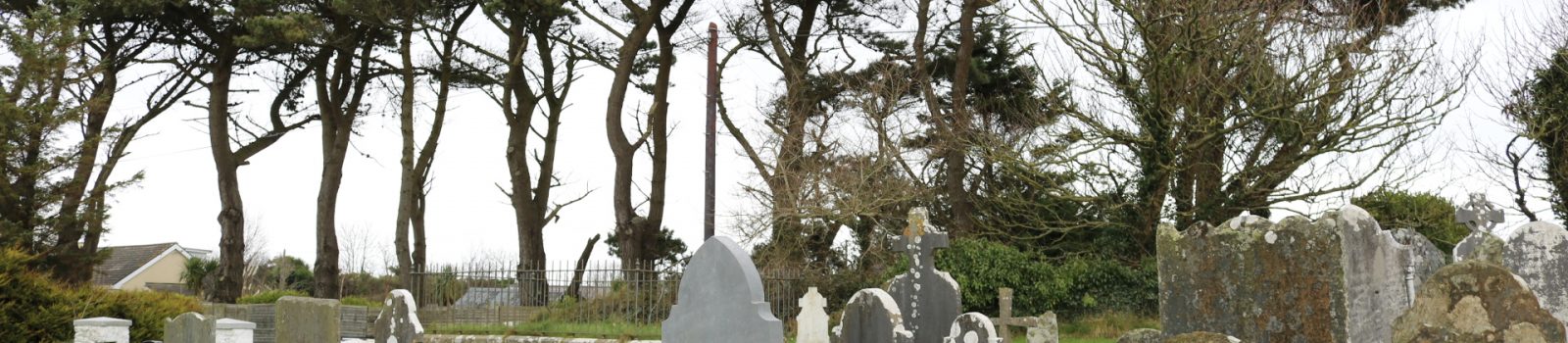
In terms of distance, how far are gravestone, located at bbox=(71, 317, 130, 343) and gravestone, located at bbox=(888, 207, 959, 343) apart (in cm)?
793

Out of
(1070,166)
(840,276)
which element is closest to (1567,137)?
(1070,166)

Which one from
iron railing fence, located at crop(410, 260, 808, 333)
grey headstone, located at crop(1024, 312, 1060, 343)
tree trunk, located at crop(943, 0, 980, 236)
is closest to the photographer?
grey headstone, located at crop(1024, 312, 1060, 343)

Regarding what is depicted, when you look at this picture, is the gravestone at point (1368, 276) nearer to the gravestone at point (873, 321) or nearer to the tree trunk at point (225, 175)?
the gravestone at point (873, 321)

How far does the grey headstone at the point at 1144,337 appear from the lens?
6.06 meters

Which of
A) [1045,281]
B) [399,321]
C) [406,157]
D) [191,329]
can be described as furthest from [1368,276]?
[406,157]

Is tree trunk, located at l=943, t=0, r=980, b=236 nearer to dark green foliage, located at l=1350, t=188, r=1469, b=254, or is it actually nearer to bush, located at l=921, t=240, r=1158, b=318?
bush, located at l=921, t=240, r=1158, b=318

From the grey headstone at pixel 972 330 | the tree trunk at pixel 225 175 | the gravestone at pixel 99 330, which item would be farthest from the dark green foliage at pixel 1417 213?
the tree trunk at pixel 225 175

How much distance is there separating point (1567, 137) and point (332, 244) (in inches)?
877

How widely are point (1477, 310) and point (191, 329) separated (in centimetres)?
933

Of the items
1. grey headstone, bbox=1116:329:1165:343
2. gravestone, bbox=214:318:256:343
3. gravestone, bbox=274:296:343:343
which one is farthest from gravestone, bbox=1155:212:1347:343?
gravestone, bbox=214:318:256:343

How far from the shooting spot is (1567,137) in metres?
19.2

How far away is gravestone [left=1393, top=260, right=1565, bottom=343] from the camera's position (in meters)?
4.54

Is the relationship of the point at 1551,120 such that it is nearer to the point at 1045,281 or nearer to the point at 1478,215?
the point at 1045,281

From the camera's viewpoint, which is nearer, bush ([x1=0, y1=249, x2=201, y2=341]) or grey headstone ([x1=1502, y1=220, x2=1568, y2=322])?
grey headstone ([x1=1502, y1=220, x2=1568, y2=322])
